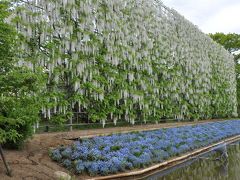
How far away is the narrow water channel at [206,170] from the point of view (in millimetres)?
7328

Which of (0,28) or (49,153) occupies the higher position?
(0,28)

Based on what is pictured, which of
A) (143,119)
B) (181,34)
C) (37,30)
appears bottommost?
(143,119)

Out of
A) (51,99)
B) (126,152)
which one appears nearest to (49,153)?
(126,152)

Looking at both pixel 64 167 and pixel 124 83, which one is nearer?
pixel 64 167

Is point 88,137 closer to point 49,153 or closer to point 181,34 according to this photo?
point 49,153

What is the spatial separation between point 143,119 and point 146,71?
2.08m

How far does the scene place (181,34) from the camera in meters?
20.7

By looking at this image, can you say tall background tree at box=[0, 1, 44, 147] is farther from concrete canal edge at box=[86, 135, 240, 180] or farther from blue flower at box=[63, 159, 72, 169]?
concrete canal edge at box=[86, 135, 240, 180]

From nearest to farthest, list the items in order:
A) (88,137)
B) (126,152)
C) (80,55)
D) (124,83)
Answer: (126,152) < (88,137) < (80,55) < (124,83)

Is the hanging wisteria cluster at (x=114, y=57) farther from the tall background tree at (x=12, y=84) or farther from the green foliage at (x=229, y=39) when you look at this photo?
the green foliage at (x=229, y=39)

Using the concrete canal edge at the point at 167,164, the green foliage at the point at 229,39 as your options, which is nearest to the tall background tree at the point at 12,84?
the concrete canal edge at the point at 167,164

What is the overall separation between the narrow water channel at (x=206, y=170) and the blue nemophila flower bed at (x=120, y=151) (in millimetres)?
517

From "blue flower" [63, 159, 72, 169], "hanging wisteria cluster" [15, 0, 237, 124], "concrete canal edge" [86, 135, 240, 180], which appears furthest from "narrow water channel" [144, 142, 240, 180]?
"hanging wisteria cluster" [15, 0, 237, 124]

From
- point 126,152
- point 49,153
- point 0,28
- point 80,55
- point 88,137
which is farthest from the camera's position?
point 80,55
